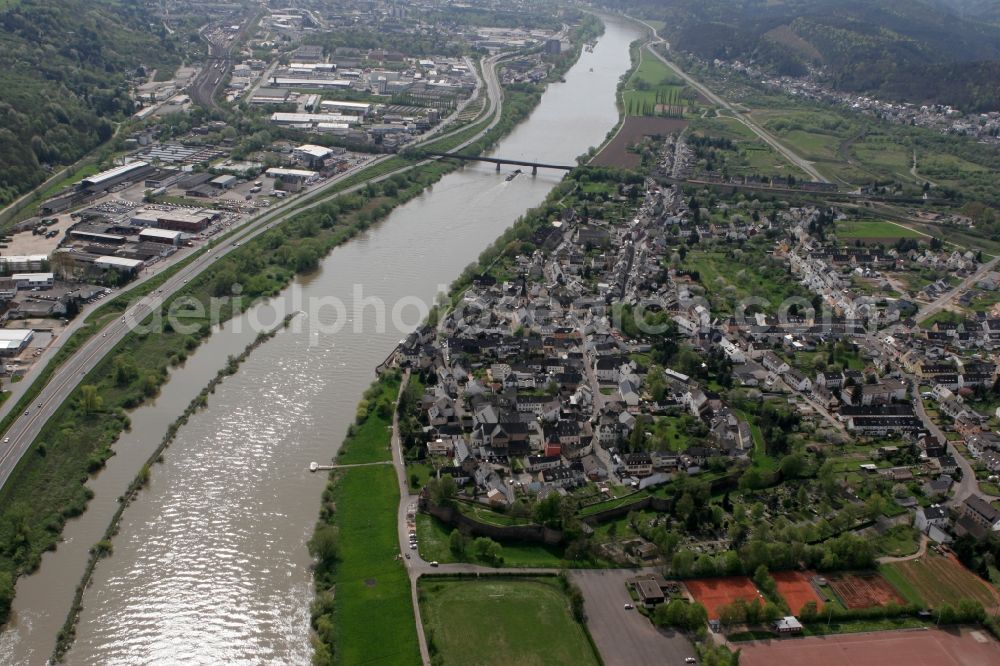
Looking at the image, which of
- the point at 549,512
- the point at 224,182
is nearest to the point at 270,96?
the point at 224,182

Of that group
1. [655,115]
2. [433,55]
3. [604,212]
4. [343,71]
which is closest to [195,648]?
[604,212]

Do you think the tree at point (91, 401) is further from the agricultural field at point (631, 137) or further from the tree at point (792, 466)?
the agricultural field at point (631, 137)

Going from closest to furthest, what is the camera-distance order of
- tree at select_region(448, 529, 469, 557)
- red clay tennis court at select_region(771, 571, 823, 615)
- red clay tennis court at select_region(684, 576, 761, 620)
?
1. red clay tennis court at select_region(684, 576, 761, 620)
2. red clay tennis court at select_region(771, 571, 823, 615)
3. tree at select_region(448, 529, 469, 557)

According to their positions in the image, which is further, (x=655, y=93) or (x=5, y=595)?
(x=655, y=93)

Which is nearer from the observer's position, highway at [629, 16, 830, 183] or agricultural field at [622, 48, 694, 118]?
highway at [629, 16, 830, 183]

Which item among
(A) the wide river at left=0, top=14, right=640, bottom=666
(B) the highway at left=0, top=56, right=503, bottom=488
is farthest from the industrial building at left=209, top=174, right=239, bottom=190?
(A) the wide river at left=0, top=14, right=640, bottom=666

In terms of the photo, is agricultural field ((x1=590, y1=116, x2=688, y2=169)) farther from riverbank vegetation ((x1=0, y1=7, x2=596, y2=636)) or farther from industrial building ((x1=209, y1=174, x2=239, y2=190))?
industrial building ((x1=209, y1=174, x2=239, y2=190))

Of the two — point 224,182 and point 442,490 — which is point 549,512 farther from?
point 224,182
